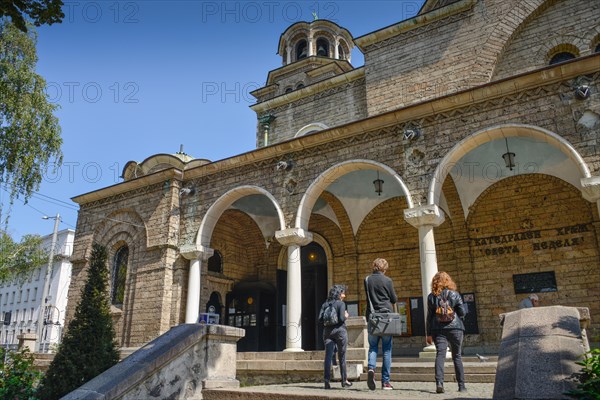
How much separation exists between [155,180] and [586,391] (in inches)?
519

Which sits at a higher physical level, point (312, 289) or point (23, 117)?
point (23, 117)

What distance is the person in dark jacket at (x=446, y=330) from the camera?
5445 millimetres

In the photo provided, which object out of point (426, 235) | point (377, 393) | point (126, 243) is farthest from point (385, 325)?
point (126, 243)

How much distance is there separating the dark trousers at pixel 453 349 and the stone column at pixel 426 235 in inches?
153

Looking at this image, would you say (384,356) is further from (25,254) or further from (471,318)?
(25,254)

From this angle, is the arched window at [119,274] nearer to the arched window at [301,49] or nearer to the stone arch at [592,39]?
the arched window at [301,49]

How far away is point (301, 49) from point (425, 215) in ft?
52.0

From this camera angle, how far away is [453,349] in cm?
554

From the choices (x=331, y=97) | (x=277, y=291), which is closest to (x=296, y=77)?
(x=331, y=97)

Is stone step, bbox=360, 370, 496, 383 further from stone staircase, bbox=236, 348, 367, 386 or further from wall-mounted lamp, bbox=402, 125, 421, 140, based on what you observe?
wall-mounted lamp, bbox=402, 125, 421, 140

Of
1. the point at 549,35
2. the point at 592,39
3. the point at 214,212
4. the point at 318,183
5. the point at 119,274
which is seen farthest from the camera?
the point at 119,274

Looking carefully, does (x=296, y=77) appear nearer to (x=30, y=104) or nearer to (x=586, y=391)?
(x=30, y=104)

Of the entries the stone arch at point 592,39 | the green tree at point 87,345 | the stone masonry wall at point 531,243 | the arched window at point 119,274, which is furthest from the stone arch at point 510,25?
the arched window at point 119,274

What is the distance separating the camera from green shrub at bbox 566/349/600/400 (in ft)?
10.8
